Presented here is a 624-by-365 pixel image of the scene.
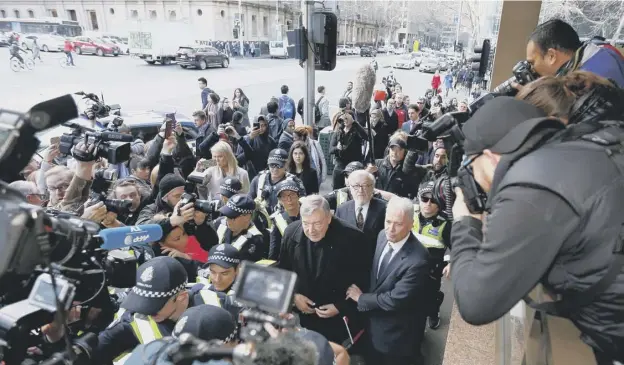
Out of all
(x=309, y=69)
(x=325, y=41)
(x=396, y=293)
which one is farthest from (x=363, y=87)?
(x=396, y=293)

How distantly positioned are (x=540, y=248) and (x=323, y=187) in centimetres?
717

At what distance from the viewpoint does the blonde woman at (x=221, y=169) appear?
4879 millimetres

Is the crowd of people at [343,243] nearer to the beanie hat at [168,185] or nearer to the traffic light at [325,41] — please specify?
the beanie hat at [168,185]

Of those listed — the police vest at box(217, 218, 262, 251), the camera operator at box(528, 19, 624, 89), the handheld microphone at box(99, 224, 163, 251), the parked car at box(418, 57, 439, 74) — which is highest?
the camera operator at box(528, 19, 624, 89)

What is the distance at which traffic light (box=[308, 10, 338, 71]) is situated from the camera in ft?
19.8

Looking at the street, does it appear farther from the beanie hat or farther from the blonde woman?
the beanie hat

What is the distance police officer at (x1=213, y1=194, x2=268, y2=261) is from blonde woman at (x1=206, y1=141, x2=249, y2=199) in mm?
1282

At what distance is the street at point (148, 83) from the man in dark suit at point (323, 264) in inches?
195

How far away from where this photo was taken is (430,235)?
383 centimetres

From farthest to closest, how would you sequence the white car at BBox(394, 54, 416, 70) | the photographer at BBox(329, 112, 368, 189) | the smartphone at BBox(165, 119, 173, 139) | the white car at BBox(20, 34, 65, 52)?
the white car at BBox(394, 54, 416, 70) < the white car at BBox(20, 34, 65, 52) < the photographer at BBox(329, 112, 368, 189) < the smartphone at BBox(165, 119, 173, 139)

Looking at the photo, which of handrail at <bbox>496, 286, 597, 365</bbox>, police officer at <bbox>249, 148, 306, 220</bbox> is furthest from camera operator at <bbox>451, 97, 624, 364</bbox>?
police officer at <bbox>249, 148, 306, 220</bbox>

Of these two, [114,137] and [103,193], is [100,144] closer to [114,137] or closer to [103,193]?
[114,137]

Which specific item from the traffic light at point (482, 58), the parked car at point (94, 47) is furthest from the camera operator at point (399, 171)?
the parked car at point (94, 47)

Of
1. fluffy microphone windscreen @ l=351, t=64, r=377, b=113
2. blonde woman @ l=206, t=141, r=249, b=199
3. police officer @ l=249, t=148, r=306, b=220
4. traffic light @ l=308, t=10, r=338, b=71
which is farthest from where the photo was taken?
fluffy microphone windscreen @ l=351, t=64, r=377, b=113
